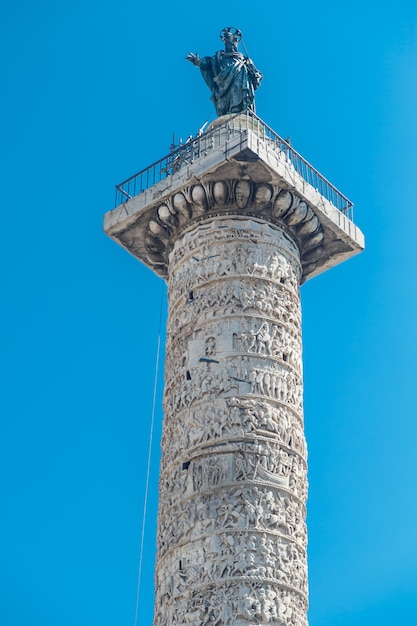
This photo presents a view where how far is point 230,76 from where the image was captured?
560 inches

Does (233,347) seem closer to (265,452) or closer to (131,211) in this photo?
(265,452)

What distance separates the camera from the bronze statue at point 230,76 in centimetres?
1417

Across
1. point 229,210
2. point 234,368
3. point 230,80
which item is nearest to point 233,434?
point 234,368

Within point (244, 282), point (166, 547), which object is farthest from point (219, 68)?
point (166, 547)

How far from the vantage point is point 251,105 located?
1424 cm

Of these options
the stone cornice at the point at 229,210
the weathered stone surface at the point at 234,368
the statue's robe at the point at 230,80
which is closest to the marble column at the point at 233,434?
the weathered stone surface at the point at 234,368

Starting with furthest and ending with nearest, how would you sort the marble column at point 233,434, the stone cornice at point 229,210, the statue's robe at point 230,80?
→ the statue's robe at point 230,80 → the stone cornice at point 229,210 → the marble column at point 233,434

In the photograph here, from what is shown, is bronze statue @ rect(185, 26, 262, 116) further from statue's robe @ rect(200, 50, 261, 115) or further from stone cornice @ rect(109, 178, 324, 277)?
stone cornice @ rect(109, 178, 324, 277)

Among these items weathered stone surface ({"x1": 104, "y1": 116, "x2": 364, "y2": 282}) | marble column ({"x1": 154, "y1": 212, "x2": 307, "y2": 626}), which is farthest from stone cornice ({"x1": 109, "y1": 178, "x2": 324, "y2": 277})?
marble column ({"x1": 154, "y1": 212, "x2": 307, "y2": 626})

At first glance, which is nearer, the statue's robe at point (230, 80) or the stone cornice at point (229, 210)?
the stone cornice at point (229, 210)

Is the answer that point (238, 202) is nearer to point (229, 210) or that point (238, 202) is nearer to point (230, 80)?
point (229, 210)

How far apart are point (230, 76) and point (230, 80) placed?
5 cm

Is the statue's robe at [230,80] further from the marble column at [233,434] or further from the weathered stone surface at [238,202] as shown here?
the marble column at [233,434]

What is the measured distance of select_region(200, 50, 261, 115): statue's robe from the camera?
46.5 feet
